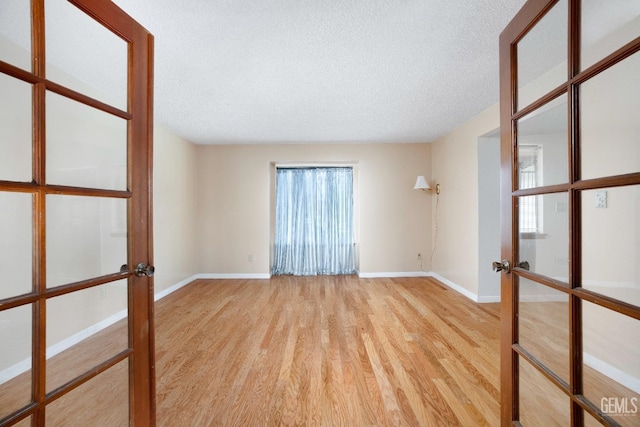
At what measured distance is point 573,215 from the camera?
842 millimetres

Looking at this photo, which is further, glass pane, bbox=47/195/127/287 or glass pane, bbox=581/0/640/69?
glass pane, bbox=47/195/127/287

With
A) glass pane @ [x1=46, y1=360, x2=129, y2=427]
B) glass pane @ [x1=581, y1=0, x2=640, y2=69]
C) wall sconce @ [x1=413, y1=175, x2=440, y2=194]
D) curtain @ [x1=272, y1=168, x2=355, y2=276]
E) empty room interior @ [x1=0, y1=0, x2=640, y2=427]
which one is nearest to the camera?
glass pane @ [x1=581, y1=0, x2=640, y2=69]

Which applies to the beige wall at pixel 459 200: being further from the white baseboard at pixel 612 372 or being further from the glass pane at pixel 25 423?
the glass pane at pixel 25 423

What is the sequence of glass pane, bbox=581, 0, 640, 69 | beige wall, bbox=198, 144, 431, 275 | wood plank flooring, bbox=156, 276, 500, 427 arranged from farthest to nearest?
beige wall, bbox=198, 144, 431, 275 → wood plank flooring, bbox=156, 276, 500, 427 → glass pane, bbox=581, 0, 640, 69

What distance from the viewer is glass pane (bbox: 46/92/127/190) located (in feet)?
2.91

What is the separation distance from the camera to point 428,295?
3.80 meters

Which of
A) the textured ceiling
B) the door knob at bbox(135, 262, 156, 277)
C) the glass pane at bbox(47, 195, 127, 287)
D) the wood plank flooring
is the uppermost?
the textured ceiling

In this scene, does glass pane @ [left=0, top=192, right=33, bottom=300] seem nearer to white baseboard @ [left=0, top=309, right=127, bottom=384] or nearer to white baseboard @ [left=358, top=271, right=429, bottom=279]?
white baseboard @ [left=0, top=309, right=127, bottom=384]

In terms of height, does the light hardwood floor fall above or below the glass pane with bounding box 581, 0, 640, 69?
below

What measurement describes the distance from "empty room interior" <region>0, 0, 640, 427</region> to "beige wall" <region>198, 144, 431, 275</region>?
77cm

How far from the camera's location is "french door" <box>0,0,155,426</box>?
79 centimetres

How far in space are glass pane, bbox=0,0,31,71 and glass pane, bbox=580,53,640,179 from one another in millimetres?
1614

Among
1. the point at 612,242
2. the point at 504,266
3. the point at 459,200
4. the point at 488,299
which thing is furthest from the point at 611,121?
the point at 459,200

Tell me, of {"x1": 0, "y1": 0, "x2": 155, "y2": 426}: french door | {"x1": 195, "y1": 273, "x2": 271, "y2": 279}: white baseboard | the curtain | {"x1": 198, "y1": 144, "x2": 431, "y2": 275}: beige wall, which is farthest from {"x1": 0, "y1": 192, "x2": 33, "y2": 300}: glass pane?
the curtain
